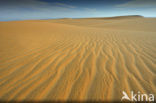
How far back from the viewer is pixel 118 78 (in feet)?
5.88

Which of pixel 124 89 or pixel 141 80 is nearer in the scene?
pixel 124 89

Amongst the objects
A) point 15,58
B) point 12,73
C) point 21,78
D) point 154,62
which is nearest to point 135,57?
point 154,62

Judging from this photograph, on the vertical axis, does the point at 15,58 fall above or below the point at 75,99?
above

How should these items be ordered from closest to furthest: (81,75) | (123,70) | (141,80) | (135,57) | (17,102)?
(17,102)
(141,80)
(81,75)
(123,70)
(135,57)

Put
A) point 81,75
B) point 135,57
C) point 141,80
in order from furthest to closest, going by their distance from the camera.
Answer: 1. point 135,57
2. point 81,75
3. point 141,80

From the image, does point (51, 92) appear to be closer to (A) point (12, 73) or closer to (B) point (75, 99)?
(B) point (75, 99)

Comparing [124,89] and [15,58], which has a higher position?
[15,58]

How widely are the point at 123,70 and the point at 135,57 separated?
0.95m

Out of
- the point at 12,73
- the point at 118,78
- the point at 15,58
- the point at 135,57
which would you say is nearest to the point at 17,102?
the point at 12,73

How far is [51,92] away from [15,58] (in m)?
1.72

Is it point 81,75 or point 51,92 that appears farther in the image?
point 81,75

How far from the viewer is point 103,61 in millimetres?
2465

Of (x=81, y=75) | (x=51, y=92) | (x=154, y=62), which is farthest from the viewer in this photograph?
(x=154, y=62)

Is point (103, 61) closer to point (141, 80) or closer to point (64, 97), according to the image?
point (141, 80)
